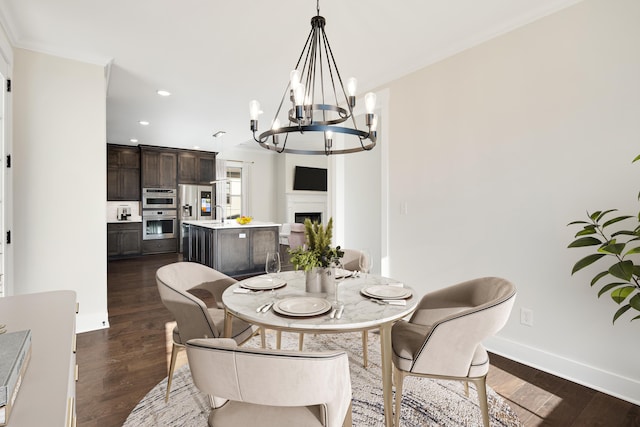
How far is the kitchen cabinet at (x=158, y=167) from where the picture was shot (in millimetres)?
7527

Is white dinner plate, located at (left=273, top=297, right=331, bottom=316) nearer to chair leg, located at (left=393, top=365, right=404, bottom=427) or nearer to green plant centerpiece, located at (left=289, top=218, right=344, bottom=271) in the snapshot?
green plant centerpiece, located at (left=289, top=218, right=344, bottom=271)

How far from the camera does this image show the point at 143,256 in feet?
24.6

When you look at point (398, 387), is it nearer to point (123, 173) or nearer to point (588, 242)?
point (588, 242)

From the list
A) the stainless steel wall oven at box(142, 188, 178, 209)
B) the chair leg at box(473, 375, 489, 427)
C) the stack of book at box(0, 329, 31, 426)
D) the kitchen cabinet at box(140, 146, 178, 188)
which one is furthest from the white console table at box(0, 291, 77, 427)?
the kitchen cabinet at box(140, 146, 178, 188)

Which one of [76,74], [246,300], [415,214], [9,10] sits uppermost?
[9,10]

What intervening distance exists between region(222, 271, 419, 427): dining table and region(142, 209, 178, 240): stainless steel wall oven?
6551 mm

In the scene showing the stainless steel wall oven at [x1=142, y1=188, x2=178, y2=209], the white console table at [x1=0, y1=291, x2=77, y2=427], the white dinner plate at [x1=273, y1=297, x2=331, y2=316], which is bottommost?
the white dinner plate at [x1=273, y1=297, x2=331, y2=316]

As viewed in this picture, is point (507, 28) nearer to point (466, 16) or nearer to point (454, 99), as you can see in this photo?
point (466, 16)

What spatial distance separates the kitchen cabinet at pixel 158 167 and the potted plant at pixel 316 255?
277 inches

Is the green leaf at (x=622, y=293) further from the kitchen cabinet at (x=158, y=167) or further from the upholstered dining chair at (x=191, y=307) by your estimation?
the kitchen cabinet at (x=158, y=167)

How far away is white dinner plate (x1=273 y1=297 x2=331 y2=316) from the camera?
146 cm

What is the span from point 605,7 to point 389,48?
1474mm

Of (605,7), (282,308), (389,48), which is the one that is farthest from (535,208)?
(282,308)

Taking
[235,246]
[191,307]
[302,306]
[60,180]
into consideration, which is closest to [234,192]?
[235,246]
